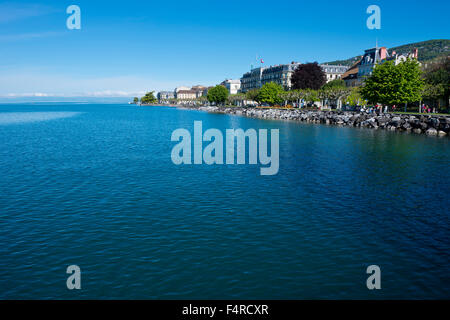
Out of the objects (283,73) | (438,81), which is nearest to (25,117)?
(283,73)

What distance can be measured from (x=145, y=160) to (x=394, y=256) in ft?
93.4

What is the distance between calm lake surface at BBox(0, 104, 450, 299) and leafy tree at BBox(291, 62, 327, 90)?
103 m

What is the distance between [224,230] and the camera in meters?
18.6

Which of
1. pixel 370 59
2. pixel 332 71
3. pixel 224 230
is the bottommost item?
pixel 224 230

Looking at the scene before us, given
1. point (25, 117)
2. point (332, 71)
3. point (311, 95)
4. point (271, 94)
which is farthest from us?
point (332, 71)

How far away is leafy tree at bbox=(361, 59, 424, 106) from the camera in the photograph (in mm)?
79062

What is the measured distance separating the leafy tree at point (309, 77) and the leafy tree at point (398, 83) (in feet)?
165

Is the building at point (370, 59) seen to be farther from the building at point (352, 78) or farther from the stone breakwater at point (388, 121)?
the stone breakwater at point (388, 121)

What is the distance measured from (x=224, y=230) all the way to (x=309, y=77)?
4858 inches

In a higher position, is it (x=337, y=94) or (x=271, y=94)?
(x=271, y=94)

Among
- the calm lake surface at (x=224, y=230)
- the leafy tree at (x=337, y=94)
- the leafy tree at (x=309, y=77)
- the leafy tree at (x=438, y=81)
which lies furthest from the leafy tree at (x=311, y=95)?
the calm lake surface at (x=224, y=230)

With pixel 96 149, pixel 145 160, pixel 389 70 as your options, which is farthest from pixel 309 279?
pixel 389 70

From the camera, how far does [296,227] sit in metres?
19.0

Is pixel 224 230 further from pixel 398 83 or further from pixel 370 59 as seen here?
pixel 370 59
